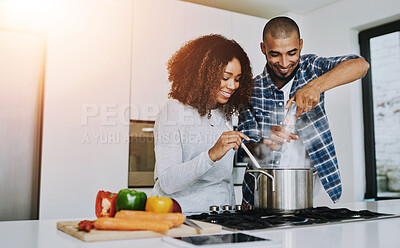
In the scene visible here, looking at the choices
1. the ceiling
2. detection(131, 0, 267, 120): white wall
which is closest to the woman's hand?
detection(131, 0, 267, 120): white wall

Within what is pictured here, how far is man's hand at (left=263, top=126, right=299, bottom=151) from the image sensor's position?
2.27 m

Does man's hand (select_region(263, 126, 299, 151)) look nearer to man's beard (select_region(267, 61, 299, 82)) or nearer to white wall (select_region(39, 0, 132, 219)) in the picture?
man's beard (select_region(267, 61, 299, 82))

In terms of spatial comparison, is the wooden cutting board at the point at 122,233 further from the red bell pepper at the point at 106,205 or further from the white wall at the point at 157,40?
the white wall at the point at 157,40

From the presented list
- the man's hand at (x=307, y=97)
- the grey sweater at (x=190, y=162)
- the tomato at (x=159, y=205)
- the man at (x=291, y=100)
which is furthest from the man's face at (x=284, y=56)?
the tomato at (x=159, y=205)

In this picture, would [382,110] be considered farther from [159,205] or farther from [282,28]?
[159,205]

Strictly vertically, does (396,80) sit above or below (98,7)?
below

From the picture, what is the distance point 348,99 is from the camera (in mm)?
3041

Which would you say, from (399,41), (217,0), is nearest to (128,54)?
(217,0)

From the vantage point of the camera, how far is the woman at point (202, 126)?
177cm

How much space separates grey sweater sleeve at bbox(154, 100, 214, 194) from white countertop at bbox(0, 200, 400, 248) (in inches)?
23.0

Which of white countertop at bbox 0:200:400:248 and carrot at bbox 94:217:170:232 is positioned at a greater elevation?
carrot at bbox 94:217:170:232

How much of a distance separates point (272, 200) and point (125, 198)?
1.87 ft

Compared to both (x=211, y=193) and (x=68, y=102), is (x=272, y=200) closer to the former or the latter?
(x=211, y=193)

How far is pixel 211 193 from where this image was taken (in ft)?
6.22
